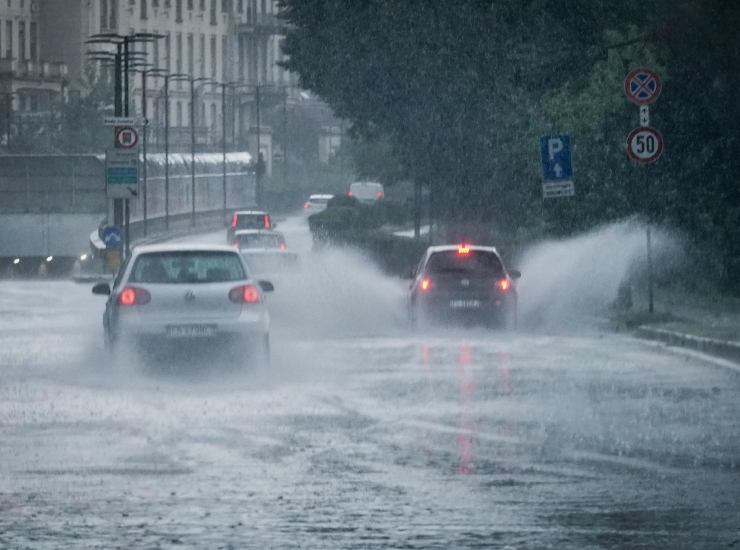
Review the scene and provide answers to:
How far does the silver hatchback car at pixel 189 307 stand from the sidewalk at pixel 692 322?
573 cm

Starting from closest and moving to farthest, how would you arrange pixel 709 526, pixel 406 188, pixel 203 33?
pixel 709 526 → pixel 406 188 → pixel 203 33

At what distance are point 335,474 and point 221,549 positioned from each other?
328 centimetres

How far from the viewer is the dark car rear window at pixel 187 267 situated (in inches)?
958

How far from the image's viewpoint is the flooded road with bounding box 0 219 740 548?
12.2m

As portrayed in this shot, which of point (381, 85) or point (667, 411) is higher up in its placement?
point (381, 85)

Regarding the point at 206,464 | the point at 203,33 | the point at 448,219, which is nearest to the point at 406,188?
the point at 203,33

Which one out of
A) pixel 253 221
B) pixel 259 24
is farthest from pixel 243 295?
pixel 259 24

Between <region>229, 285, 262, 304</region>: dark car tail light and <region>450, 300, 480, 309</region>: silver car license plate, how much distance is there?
Answer: 34.2ft

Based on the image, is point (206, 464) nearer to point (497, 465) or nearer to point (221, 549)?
point (497, 465)

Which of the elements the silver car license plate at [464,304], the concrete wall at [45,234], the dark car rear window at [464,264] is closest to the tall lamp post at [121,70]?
the concrete wall at [45,234]

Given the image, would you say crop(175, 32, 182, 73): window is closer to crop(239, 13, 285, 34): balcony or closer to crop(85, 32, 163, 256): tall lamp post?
crop(239, 13, 285, 34): balcony

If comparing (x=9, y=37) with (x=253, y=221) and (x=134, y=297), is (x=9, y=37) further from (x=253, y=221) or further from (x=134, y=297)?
(x=134, y=297)

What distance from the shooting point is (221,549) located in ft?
37.4

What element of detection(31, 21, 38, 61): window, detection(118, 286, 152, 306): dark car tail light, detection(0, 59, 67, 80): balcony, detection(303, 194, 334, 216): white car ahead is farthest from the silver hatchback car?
detection(31, 21, 38, 61): window
